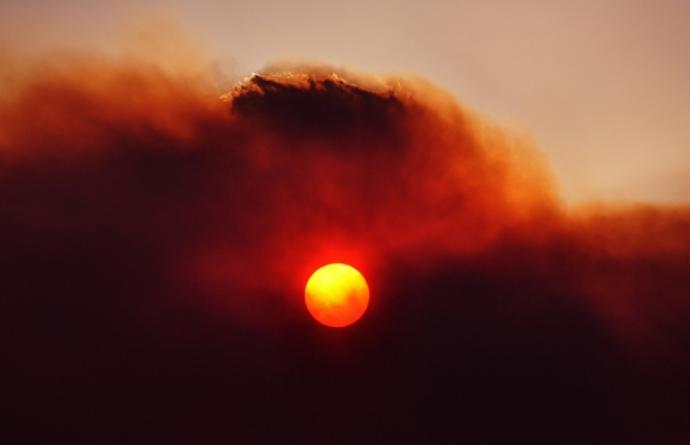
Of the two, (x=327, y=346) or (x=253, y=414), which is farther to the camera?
(x=327, y=346)

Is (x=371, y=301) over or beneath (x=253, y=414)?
over

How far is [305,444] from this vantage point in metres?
40.5

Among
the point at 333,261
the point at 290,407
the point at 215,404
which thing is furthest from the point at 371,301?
the point at 215,404

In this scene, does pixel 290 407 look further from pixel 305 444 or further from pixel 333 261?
pixel 333 261

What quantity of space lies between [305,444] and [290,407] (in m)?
2.46

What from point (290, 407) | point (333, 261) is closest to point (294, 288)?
point (333, 261)

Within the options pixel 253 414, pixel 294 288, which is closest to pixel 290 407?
pixel 253 414

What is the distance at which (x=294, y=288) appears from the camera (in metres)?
40.3

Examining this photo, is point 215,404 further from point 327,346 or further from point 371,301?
point 371,301

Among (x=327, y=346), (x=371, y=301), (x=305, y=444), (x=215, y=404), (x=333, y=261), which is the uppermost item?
(x=333, y=261)

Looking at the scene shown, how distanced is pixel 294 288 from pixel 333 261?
3.24 metres

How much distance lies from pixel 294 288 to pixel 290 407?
7.75 metres

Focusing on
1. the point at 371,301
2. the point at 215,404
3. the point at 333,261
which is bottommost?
the point at 215,404

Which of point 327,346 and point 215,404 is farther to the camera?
point 327,346
